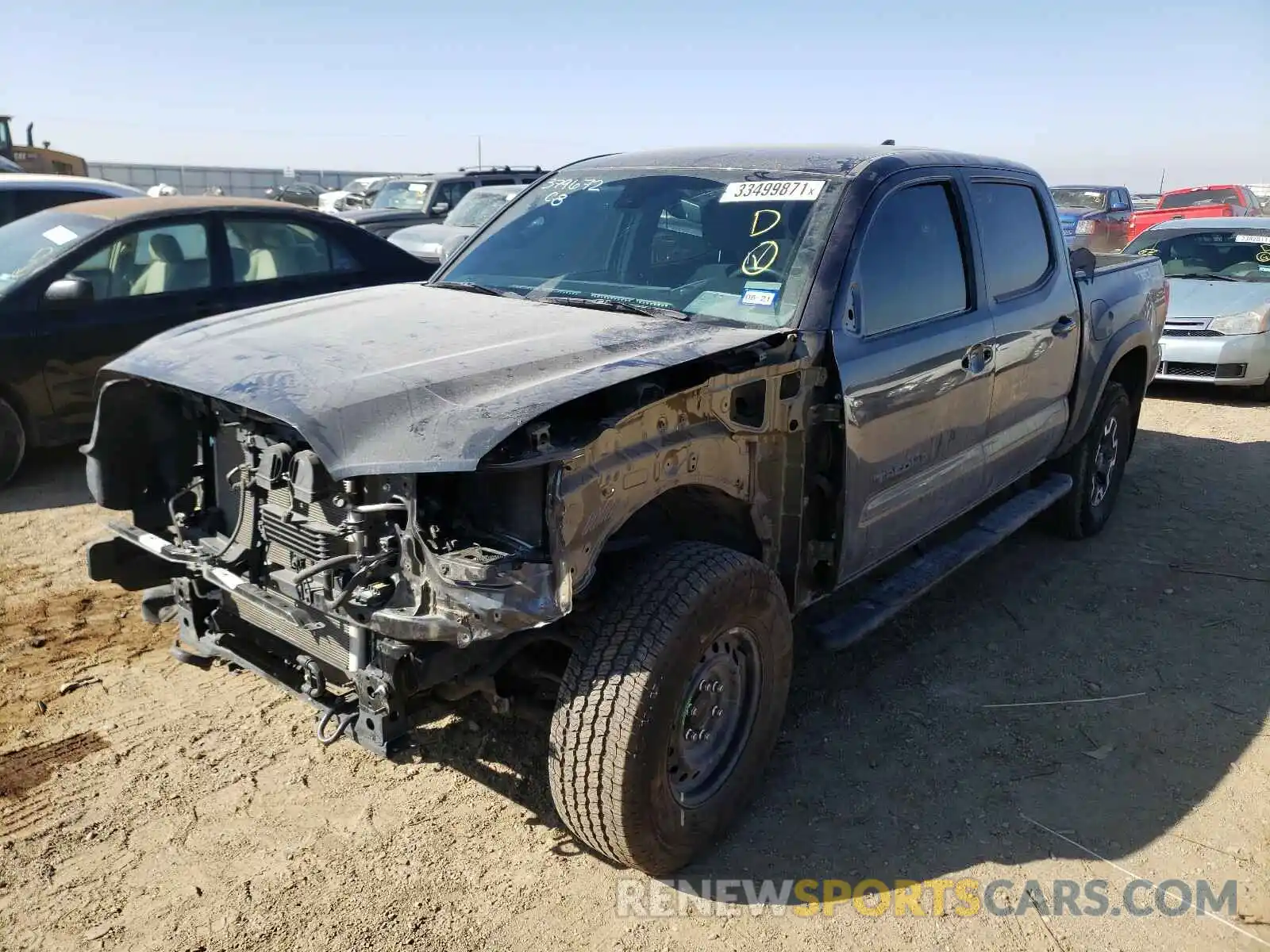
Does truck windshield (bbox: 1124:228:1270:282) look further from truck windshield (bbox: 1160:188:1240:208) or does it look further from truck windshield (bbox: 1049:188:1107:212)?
truck windshield (bbox: 1160:188:1240:208)

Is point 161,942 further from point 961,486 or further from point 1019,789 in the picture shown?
point 961,486

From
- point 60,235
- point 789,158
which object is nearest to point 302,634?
point 789,158

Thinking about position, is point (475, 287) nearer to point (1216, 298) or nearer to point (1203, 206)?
point (1216, 298)

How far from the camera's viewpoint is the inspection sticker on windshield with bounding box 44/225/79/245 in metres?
6.09

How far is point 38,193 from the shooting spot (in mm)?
8195

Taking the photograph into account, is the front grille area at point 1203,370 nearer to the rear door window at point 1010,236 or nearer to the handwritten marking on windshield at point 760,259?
the rear door window at point 1010,236

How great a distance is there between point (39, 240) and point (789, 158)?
4921mm

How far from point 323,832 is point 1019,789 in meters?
2.26

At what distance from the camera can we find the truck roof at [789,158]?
12.1 feet

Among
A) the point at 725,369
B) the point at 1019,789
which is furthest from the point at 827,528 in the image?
the point at 1019,789

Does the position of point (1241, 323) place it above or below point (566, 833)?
above

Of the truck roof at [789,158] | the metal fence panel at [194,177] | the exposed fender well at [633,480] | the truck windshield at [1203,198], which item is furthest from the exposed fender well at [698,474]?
the metal fence panel at [194,177]

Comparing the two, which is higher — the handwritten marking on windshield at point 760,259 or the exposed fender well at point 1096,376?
the handwritten marking on windshield at point 760,259

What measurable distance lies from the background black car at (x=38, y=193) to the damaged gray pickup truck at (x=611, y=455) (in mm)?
5582
